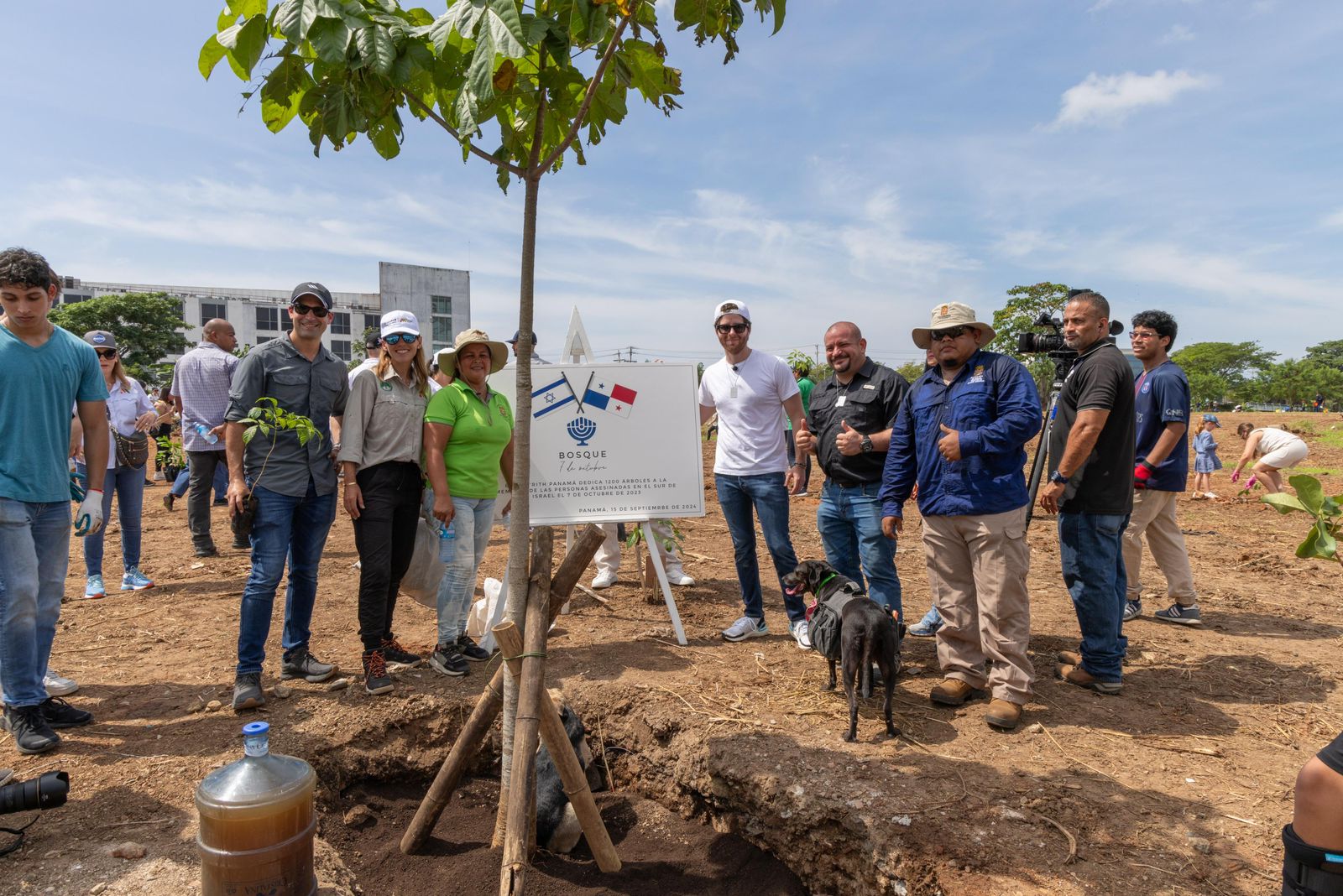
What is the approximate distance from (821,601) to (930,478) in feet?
2.87

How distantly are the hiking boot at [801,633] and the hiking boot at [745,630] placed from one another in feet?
0.81

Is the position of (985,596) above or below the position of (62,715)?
above

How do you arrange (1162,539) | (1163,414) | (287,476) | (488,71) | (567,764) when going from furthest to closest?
1. (1162,539)
2. (1163,414)
3. (287,476)
4. (567,764)
5. (488,71)

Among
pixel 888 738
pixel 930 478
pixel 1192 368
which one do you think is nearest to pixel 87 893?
pixel 888 738

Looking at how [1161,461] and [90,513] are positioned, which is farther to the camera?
[1161,461]

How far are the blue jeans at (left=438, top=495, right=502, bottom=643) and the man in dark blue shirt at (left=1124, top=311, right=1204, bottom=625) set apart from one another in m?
4.26

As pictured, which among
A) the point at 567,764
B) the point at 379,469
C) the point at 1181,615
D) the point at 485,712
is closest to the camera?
the point at 567,764

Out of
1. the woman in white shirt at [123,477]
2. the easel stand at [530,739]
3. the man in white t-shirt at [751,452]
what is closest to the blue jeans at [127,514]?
the woman in white shirt at [123,477]

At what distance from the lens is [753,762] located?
11.2ft

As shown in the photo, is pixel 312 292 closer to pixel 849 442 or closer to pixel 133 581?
pixel 849 442

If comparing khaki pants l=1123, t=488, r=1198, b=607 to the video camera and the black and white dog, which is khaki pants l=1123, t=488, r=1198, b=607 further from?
the video camera

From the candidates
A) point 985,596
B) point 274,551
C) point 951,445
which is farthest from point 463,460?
point 985,596

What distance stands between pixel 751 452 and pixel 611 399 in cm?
97

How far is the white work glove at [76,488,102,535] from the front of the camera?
3.80 meters
